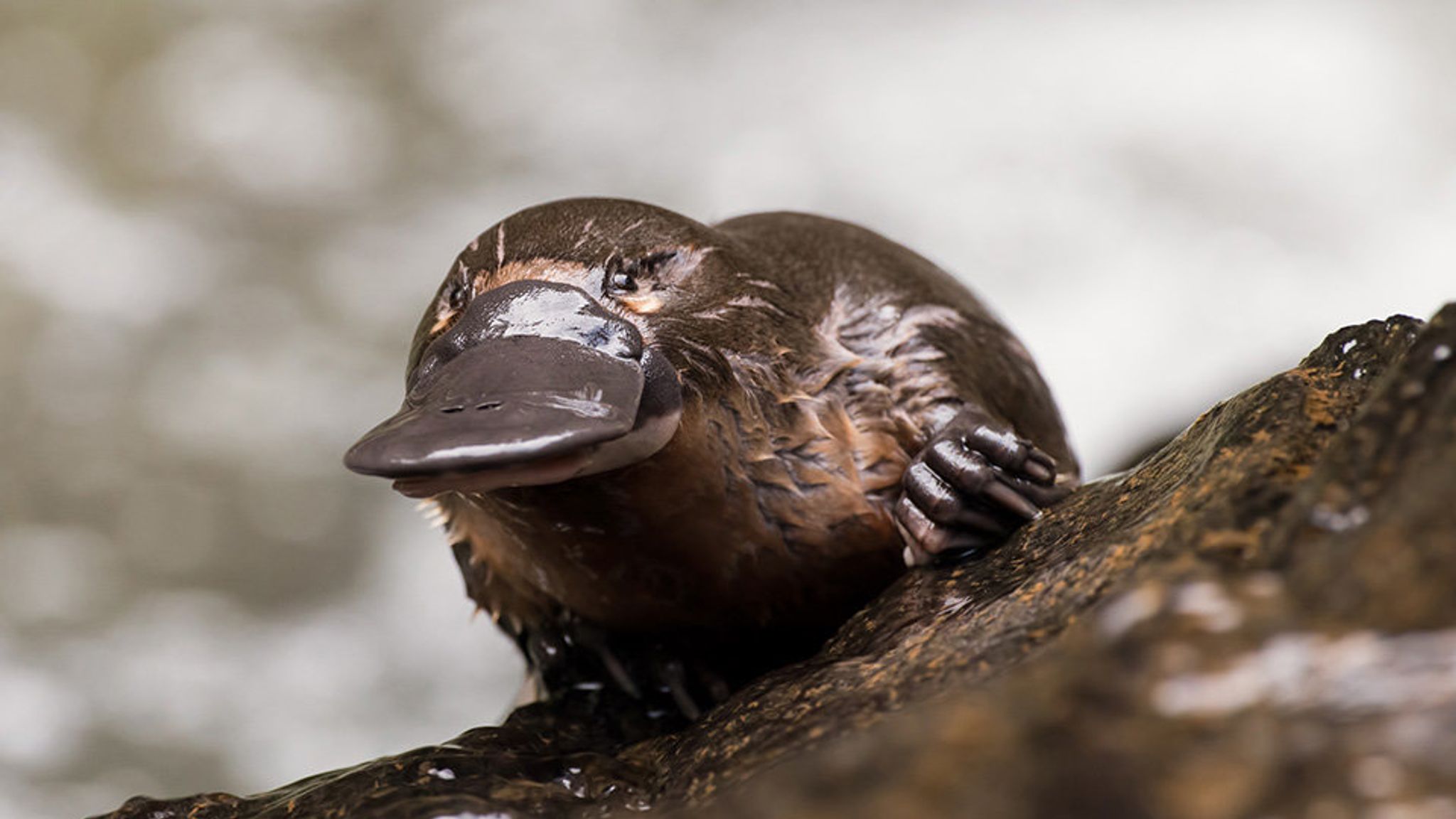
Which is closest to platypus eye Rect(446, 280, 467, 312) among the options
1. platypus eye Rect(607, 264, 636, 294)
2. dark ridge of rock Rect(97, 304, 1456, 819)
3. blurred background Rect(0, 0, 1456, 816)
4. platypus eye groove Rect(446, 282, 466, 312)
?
platypus eye groove Rect(446, 282, 466, 312)

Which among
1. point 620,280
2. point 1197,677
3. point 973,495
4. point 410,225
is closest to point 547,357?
point 620,280

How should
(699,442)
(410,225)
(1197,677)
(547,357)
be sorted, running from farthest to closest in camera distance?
(410,225)
(699,442)
(547,357)
(1197,677)

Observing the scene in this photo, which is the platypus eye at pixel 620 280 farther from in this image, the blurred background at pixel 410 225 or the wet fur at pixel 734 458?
the blurred background at pixel 410 225

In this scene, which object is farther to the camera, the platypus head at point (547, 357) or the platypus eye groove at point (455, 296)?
the platypus eye groove at point (455, 296)

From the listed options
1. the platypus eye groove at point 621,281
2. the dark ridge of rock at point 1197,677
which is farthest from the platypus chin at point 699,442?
the dark ridge of rock at point 1197,677

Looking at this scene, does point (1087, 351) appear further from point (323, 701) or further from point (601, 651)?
point (601, 651)

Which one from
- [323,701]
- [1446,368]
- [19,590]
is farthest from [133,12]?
[1446,368]

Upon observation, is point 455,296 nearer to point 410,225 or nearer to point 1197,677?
point 1197,677

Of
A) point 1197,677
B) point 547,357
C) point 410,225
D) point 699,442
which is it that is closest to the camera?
point 1197,677
